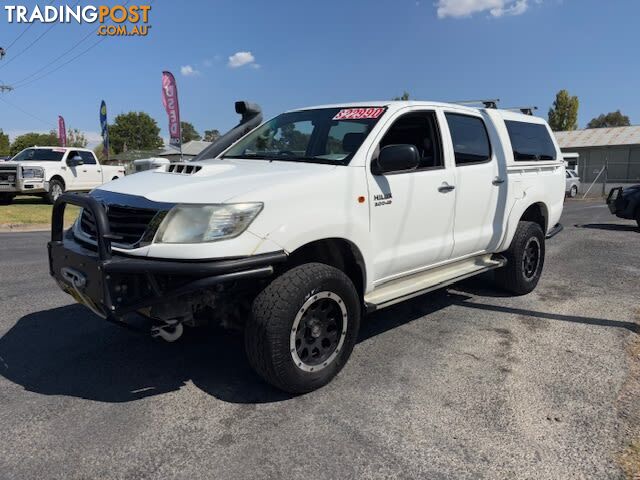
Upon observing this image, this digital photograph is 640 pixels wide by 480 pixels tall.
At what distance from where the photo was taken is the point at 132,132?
87.1 m

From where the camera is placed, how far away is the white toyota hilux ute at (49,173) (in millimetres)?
14836

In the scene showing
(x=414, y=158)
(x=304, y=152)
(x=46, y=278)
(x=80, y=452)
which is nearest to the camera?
(x=80, y=452)

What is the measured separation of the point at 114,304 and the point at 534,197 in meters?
4.62

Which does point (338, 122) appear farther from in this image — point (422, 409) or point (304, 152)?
point (422, 409)

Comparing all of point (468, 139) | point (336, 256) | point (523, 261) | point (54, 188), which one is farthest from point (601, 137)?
point (336, 256)

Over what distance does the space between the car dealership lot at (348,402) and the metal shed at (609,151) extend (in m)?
37.7

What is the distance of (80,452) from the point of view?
270cm

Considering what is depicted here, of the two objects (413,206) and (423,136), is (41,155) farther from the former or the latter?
(413,206)

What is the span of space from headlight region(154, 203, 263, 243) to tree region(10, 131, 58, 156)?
84.3m

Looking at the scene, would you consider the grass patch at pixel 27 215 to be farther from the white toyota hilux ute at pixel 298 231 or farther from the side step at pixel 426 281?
the side step at pixel 426 281

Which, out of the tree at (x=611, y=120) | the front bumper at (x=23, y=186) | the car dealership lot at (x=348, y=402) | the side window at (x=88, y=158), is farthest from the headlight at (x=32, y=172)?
the tree at (x=611, y=120)

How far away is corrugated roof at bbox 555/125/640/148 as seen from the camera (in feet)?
133

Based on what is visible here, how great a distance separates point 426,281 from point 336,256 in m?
1.07

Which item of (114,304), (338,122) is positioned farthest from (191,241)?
(338,122)
